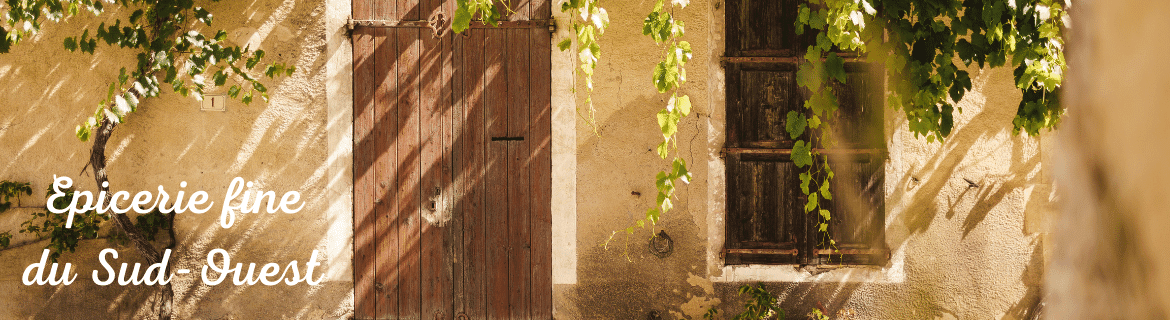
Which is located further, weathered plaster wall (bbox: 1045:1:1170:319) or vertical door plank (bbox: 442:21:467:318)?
vertical door plank (bbox: 442:21:467:318)

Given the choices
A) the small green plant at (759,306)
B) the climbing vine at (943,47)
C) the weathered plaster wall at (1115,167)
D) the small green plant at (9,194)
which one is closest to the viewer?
the weathered plaster wall at (1115,167)

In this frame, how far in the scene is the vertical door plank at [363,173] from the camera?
132 inches

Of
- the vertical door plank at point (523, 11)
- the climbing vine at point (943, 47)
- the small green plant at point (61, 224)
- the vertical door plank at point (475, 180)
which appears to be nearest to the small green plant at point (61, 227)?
the small green plant at point (61, 224)

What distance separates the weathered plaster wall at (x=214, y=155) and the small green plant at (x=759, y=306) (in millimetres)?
2335

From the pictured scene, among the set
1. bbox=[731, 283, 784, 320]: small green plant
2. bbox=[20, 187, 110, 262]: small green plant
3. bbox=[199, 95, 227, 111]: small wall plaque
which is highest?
bbox=[199, 95, 227, 111]: small wall plaque

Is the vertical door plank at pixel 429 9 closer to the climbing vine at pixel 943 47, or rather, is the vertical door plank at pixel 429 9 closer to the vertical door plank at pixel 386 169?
the vertical door plank at pixel 386 169

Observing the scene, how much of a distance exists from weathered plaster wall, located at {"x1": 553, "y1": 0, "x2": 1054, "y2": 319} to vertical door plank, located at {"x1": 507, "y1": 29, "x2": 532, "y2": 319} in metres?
0.23

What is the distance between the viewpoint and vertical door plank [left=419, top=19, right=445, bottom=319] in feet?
11.0

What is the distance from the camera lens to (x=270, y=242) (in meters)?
3.41

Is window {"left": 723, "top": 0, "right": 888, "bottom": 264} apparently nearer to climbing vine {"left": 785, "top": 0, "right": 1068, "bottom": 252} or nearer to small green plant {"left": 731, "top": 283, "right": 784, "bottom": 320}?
small green plant {"left": 731, "top": 283, "right": 784, "bottom": 320}

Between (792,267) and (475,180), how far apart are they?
1.95 metres

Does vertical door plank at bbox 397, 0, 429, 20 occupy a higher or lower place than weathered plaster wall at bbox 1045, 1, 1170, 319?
higher

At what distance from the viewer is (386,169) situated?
3.38 meters

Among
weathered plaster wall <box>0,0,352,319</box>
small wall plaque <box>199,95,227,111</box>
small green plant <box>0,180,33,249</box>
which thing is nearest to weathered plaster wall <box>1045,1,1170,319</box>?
weathered plaster wall <box>0,0,352,319</box>
